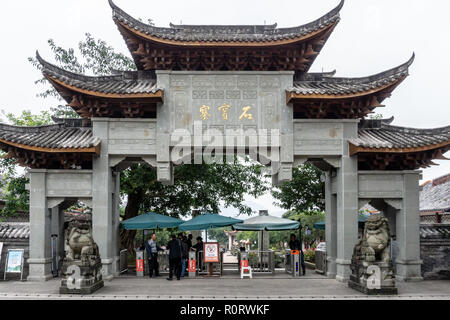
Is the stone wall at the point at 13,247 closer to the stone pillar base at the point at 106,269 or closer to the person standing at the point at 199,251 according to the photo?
the stone pillar base at the point at 106,269

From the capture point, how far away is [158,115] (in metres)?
13.7

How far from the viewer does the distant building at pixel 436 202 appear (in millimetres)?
20594

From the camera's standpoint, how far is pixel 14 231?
14.2 metres

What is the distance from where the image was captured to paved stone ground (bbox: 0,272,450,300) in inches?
418

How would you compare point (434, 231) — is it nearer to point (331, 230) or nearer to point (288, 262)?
point (331, 230)

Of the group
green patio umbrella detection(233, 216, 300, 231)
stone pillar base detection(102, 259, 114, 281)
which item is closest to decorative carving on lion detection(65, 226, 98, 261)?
stone pillar base detection(102, 259, 114, 281)

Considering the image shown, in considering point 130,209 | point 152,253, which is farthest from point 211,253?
point 130,209

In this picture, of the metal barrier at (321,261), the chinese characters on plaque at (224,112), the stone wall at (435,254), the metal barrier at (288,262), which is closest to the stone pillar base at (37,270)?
the chinese characters on plaque at (224,112)

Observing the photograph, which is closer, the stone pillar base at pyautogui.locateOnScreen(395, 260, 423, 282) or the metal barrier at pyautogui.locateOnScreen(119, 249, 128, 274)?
the stone pillar base at pyautogui.locateOnScreen(395, 260, 423, 282)

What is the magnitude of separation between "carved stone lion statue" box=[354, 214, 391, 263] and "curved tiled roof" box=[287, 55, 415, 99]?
3983mm

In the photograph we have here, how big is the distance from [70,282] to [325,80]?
9982mm

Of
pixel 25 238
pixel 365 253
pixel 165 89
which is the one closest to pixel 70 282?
pixel 25 238

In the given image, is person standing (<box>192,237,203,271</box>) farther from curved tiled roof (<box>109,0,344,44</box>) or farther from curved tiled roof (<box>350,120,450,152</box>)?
curved tiled roof (<box>109,0,344,44</box>)

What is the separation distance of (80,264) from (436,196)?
20109 mm
